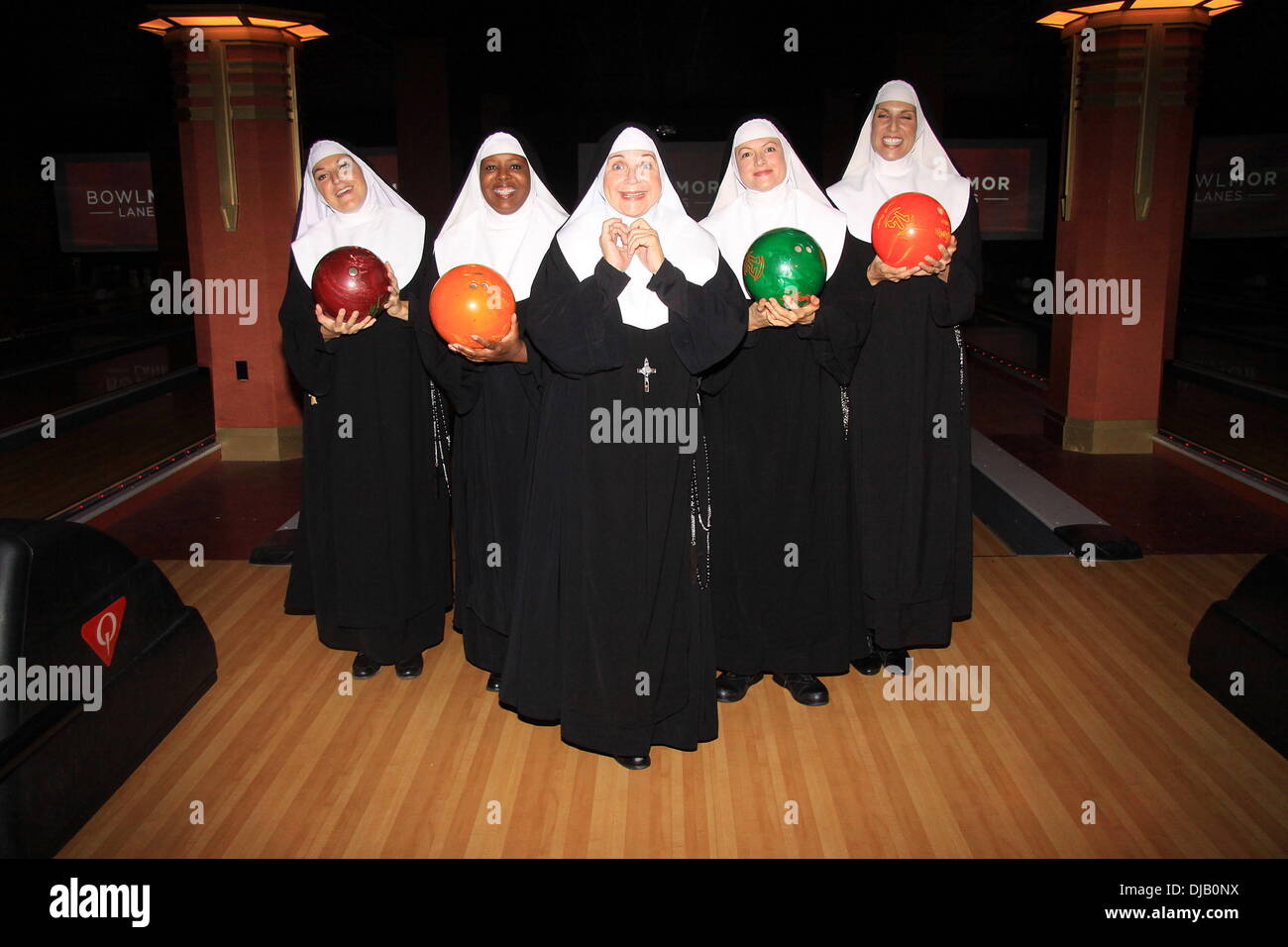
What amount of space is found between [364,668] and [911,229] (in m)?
2.48

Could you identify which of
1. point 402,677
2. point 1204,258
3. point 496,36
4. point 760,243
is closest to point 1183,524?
point 760,243

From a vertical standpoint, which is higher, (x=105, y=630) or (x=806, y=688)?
(x=105, y=630)

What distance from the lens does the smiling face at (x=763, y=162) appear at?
3.29 m

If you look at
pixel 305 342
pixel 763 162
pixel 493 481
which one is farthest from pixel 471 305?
pixel 763 162

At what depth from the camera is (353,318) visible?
11.1ft

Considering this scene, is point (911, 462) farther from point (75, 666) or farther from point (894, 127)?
point (75, 666)

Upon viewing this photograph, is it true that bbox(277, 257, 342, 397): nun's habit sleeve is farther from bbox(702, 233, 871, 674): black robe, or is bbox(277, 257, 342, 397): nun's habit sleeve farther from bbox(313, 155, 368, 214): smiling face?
bbox(702, 233, 871, 674): black robe

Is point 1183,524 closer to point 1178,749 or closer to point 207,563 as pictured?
point 1178,749

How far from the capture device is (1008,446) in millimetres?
7820

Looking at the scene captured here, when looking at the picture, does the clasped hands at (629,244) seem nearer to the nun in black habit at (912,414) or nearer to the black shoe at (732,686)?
the nun in black habit at (912,414)

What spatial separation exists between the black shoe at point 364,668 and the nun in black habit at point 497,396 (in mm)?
454

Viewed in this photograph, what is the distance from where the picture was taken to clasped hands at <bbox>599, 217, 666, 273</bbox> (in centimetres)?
285
